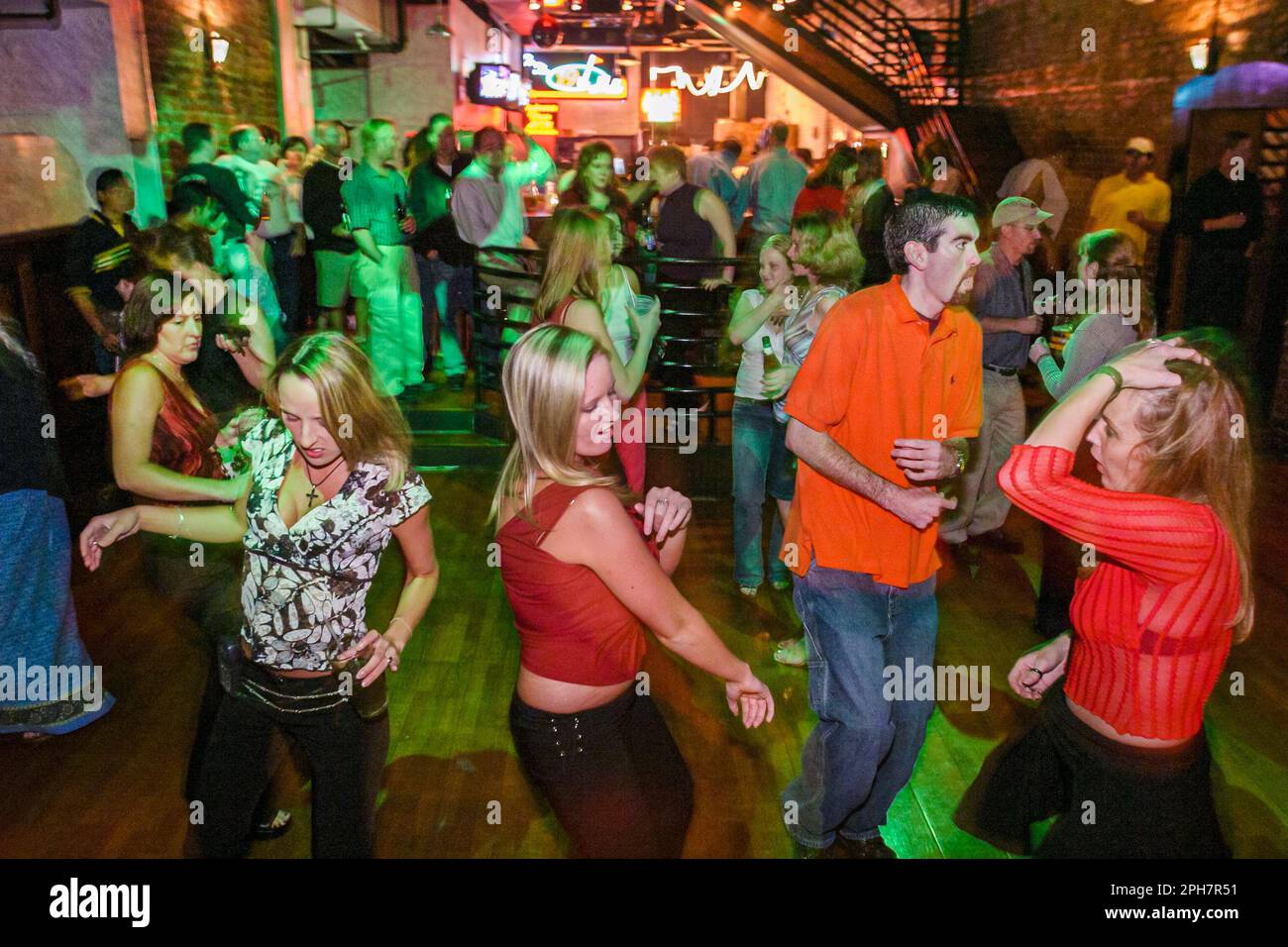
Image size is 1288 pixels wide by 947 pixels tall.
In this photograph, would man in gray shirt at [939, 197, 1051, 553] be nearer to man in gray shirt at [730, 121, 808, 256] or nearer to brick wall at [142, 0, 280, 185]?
man in gray shirt at [730, 121, 808, 256]

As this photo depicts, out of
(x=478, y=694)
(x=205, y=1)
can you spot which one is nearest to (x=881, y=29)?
(x=205, y=1)

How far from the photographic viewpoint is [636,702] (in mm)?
2162

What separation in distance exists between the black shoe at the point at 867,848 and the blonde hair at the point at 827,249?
Result: 2061 millimetres

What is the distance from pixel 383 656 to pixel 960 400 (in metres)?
1.59

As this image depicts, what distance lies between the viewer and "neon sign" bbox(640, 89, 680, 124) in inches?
891

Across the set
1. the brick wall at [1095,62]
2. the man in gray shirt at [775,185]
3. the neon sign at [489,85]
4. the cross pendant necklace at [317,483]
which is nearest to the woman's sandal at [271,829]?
the cross pendant necklace at [317,483]

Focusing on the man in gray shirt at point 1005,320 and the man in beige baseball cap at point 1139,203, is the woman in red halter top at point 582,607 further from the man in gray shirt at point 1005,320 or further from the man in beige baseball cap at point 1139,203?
the man in beige baseball cap at point 1139,203

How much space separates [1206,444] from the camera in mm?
1920

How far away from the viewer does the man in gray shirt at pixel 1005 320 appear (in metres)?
4.48

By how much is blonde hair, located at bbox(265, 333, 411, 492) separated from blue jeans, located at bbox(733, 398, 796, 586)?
2.20 m

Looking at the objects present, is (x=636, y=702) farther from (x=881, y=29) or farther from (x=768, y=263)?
(x=881, y=29)

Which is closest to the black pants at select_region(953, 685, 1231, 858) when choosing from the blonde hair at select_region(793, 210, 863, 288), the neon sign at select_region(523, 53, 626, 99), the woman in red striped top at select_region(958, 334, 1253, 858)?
the woman in red striped top at select_region(958, 334, 1253, 858)

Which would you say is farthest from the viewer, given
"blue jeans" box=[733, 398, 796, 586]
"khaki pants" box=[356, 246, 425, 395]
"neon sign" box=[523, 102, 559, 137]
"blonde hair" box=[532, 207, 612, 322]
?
"neon sign" box=[523, 102, 559, 137]

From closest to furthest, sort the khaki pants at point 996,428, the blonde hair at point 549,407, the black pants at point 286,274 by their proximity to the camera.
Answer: the blonde hair at point 549,407 → the khaki pants at point 996,428 → the black pants at point 286,274
